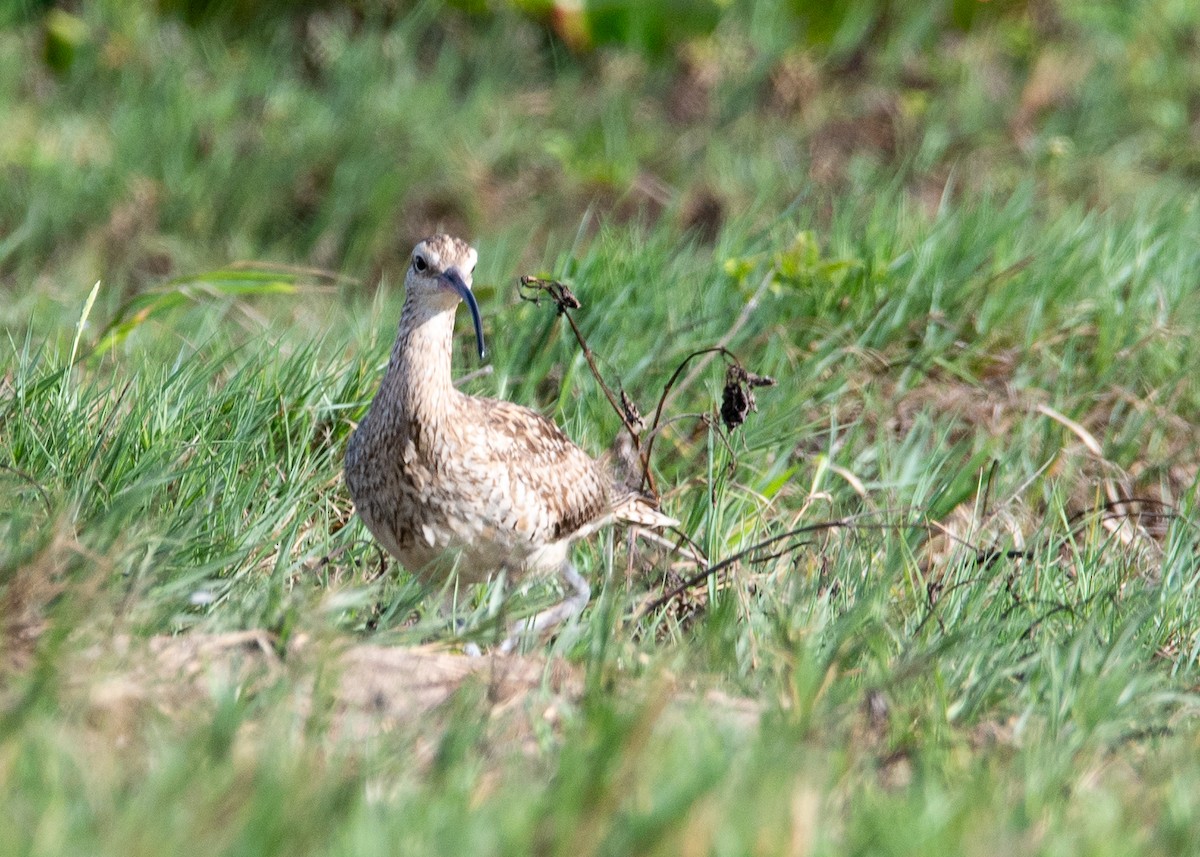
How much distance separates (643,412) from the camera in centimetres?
603

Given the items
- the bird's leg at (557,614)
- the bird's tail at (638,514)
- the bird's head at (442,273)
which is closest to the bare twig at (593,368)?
the bird's tail at (638,514)

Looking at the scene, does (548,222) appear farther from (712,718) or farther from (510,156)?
(712,718)

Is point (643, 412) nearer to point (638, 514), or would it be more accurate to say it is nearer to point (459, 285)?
point (638, 514)

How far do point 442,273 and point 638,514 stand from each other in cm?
111

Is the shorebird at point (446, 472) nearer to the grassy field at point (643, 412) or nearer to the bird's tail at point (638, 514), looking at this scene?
the grassy field at point (643, 412)

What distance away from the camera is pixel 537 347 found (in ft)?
20.4

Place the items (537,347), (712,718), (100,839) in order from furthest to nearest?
(537,347) < (712,718) < (100,839)

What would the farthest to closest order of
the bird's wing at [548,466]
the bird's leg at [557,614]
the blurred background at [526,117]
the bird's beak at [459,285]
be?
1. the blurred background at [526,117]
2. the bird's wing at [548,466]
3. the bird's beak at [459,285]
4. the bird's leg at [557,614]

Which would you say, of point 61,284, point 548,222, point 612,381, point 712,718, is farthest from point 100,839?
point 548,222

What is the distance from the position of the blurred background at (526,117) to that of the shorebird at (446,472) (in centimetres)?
339

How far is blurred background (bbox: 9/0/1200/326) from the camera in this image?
8992mm

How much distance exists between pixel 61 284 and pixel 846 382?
13.0 ft

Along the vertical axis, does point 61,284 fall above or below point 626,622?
below

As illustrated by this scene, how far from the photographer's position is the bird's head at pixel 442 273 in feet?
15.5
